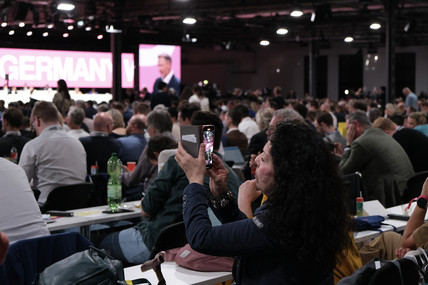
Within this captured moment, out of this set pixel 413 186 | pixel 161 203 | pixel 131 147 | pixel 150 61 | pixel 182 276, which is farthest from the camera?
pixel 150 61

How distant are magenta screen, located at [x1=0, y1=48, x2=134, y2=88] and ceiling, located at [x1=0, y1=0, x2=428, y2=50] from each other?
115 cm

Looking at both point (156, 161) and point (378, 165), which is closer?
point (156, 161)

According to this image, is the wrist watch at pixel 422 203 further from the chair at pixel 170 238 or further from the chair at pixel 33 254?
the chair at pixel 33 254

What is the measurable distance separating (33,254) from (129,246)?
1.55 m

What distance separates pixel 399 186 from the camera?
5.96 metres

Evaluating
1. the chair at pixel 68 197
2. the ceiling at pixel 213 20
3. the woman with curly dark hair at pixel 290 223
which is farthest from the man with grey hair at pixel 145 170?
the ceiling at pixel 213 20

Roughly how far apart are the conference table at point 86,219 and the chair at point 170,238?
998 mm

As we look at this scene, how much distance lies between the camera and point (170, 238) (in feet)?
11.1

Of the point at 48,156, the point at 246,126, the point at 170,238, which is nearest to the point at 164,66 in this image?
the point at 246,126

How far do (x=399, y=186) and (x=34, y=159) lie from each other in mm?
3327

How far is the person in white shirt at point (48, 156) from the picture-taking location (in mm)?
5398

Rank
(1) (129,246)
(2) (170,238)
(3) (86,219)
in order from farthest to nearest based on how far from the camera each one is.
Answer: (3) (86,219) → (1) (129,246) → (2) (170,238)

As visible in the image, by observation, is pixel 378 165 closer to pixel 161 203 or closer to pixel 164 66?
pixel 161 203

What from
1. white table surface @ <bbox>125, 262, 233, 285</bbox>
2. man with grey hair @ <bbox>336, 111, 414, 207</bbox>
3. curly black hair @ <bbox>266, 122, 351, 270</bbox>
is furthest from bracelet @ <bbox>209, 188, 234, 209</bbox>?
man with grey hair @ <bbox>336, 111, 414, 207</bbox>
